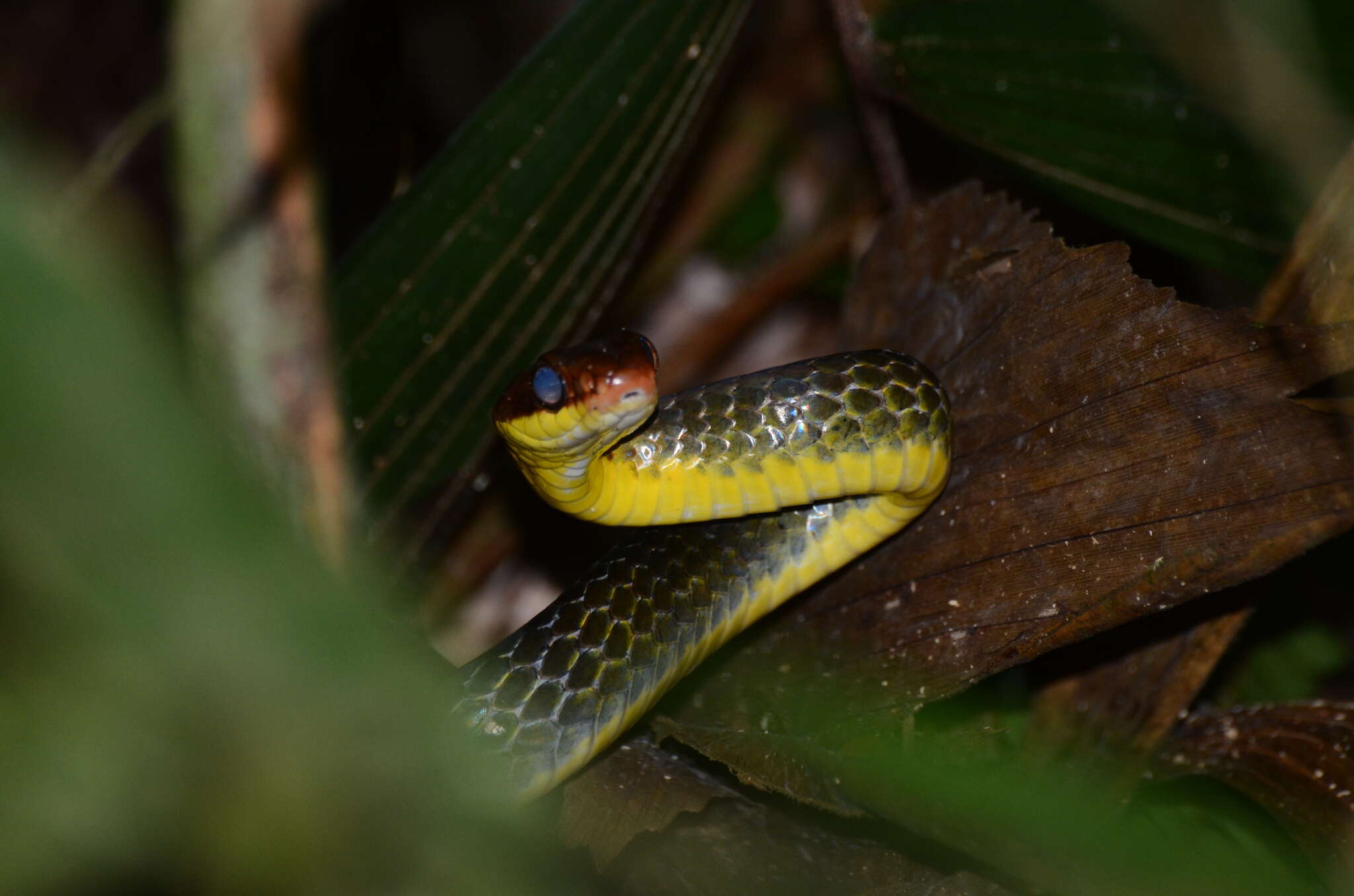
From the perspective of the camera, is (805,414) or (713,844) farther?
(805,414)

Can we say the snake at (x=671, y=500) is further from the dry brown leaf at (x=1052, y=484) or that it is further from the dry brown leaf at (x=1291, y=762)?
the dry brown leaf at (x=1291, y=762)

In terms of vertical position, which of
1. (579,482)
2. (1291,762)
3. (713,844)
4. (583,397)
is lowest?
(1291,762)

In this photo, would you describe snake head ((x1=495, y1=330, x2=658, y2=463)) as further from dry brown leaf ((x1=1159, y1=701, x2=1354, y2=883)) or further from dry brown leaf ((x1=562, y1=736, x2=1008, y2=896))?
dry brown leaf ((x1=1159, y1=701, x2=1354, y2=883))

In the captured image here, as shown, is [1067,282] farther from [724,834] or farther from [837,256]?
[837,256]

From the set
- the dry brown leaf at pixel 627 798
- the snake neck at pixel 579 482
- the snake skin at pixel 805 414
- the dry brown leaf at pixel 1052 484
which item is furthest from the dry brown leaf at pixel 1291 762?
the snake neck at pixel 579 482

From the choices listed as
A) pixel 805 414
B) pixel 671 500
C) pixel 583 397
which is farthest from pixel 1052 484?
pixel 583 397

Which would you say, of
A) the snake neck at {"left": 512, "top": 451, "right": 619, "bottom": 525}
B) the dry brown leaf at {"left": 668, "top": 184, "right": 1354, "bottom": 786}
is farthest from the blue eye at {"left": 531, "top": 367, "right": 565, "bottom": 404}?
the dry brown leaf at {"left": 668, "top": 184, "right": 1354, "bottom": 786}

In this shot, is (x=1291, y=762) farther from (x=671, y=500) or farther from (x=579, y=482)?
(x=579, y=482)

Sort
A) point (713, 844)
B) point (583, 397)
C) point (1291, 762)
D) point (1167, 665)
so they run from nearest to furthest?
point (713, 844) < point (583, 397) < point (1291, 762) < point (1167, 665)
